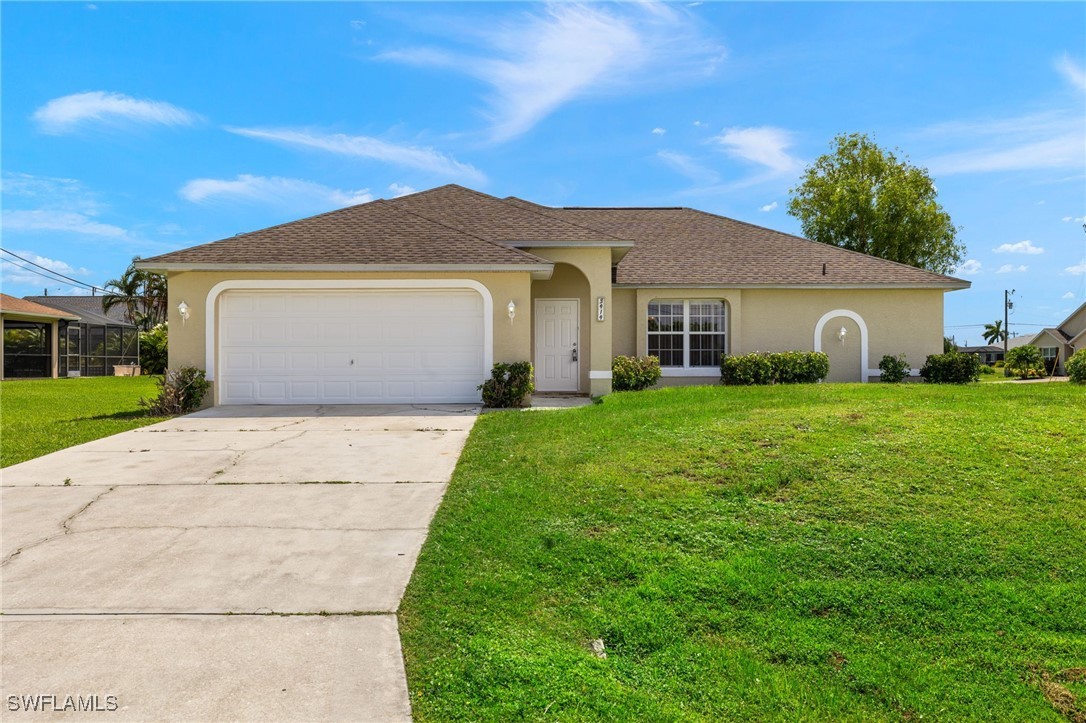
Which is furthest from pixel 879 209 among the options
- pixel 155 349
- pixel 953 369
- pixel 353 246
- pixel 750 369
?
pixel 155 349

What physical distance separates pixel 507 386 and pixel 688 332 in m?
6.72

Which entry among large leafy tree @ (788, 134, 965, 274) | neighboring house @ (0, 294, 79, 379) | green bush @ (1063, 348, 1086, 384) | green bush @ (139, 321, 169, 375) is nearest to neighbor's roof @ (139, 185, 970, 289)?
green bush @ (1063, 348, 1086, 384)

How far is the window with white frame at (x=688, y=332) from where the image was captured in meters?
17.1

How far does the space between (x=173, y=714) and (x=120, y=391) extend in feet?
69.3

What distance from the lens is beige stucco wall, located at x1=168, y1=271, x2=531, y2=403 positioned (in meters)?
12.9

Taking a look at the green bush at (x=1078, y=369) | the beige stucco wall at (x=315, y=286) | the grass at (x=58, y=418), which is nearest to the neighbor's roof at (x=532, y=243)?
the beige stucco wall at (x=315, y=286)

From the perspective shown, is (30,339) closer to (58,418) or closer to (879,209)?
(58,418)

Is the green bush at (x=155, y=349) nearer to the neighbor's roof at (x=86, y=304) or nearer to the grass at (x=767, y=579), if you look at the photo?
the neighbor's roof at (x=86, y=304)

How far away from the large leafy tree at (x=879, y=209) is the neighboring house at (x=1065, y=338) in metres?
14.7

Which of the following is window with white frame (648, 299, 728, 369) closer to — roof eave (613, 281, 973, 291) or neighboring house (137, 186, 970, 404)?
neighboring house (137, 186, 970, 404)

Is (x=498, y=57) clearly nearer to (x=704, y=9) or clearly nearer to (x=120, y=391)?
(x=704, y=9)

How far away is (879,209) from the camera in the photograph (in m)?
30.8

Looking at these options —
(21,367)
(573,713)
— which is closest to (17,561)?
(573,713)

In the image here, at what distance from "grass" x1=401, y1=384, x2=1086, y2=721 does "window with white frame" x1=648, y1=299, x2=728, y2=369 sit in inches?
376
